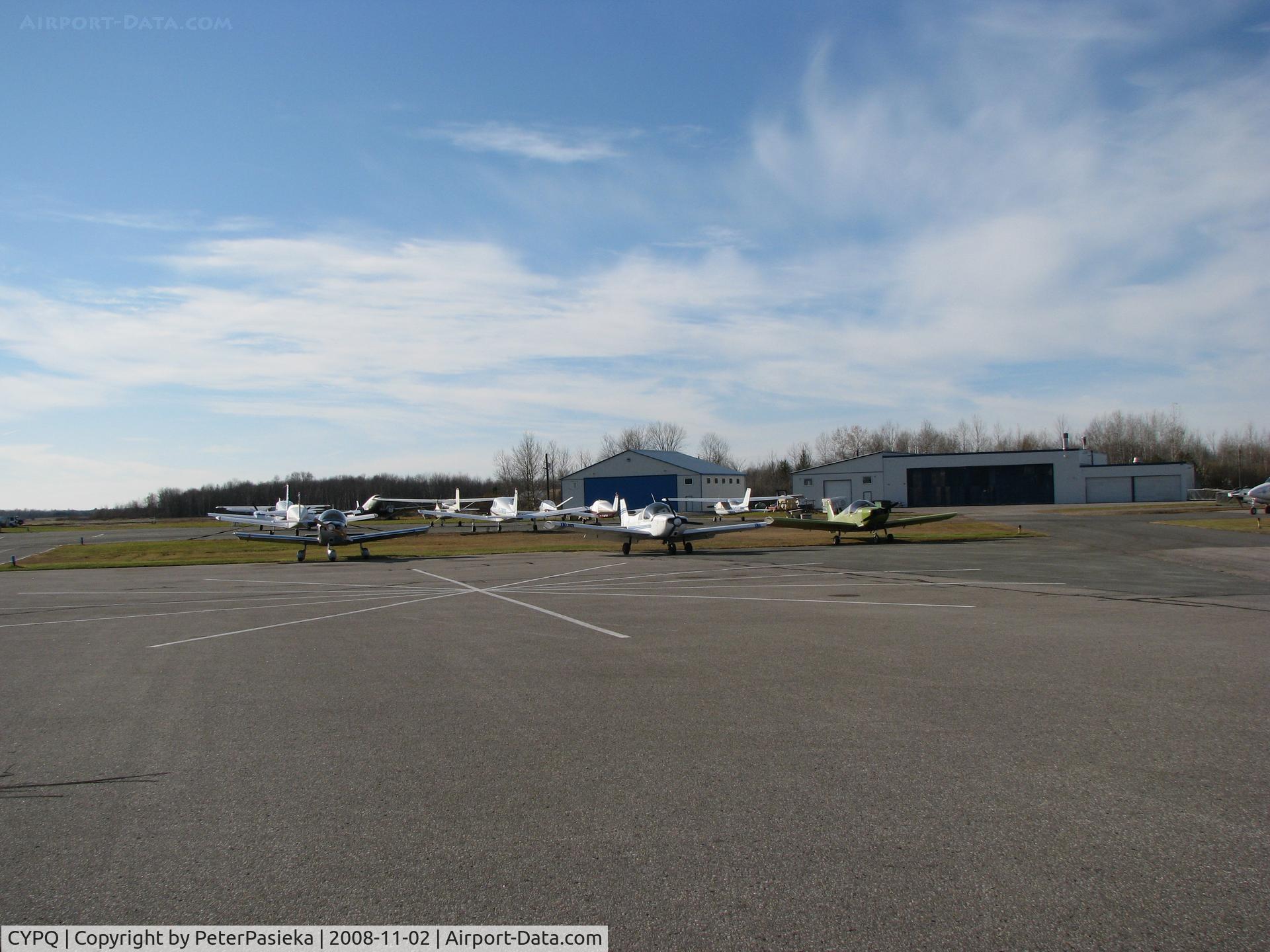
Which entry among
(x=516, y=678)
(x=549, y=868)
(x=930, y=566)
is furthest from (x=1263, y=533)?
(x=549, y=868)

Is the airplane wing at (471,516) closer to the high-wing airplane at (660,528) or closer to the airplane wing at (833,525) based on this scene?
the high-wing airplane at (660,528)

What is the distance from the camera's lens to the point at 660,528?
27859 mm

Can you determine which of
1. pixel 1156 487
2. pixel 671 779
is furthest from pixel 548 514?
pixel 1156 487

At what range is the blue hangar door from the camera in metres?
75.8

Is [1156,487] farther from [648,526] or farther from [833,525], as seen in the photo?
[648,526]

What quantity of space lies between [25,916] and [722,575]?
Answer: 17.6 meters

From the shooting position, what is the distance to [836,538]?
34.0 meters

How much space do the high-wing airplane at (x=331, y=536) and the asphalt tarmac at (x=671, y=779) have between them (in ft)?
58.5

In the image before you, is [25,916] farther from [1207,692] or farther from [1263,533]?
[1263,533]

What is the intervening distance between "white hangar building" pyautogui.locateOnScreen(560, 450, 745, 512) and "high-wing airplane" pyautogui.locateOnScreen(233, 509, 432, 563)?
44.0 m

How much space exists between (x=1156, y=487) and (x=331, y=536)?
7697 cm

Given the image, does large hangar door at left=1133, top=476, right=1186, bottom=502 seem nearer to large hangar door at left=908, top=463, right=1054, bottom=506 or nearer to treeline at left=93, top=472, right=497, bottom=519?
large hangar door at left=908, top=463, right=1054, bottom=506

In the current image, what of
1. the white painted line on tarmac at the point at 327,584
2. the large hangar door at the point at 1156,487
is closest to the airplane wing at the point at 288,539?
the white painted line on tarmac at the point at 327,584

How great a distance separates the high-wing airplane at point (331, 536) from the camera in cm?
2969
